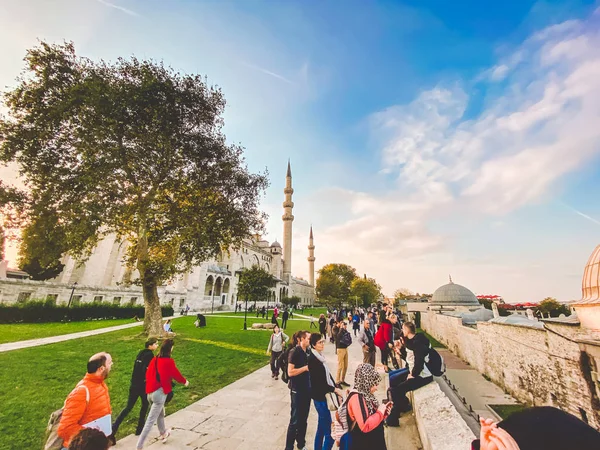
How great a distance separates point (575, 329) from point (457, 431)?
920 centimetres

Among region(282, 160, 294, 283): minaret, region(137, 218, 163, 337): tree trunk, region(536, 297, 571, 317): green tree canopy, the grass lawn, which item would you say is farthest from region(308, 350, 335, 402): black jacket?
region(536, 297, 571, 317): green tree canopy

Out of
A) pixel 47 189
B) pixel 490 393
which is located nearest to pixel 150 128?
pixel 47 189

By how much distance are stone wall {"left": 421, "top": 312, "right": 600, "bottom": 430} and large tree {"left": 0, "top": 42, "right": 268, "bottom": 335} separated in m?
14.7

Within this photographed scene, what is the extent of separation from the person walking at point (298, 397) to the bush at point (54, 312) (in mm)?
25303

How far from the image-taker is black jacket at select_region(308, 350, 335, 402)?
411cm

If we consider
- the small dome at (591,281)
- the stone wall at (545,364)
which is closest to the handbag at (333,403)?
the stone wall at (545,364)

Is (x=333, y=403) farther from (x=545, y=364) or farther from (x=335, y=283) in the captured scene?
(x=335, y=283)

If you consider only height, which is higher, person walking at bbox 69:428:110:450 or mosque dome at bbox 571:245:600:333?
mosque dome at bbox 571:245:600:333

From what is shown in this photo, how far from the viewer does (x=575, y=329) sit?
28.5 ft

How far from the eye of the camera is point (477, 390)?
42.8 feet

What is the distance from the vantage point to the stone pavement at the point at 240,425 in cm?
447

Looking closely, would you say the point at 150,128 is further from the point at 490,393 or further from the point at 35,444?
the point at 490,393

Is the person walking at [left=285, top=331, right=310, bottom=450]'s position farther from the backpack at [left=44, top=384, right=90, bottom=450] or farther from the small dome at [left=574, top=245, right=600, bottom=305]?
the small dome at [left=574, top=245, right=600, bottom=305]

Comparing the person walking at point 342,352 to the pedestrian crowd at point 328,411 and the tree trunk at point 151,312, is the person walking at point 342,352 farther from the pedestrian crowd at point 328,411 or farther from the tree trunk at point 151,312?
the tree trunk at point 151,312
